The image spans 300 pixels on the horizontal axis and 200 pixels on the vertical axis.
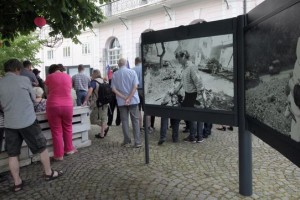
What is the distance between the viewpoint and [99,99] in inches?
276

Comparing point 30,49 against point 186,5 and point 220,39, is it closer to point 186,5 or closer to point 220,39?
point 186,5

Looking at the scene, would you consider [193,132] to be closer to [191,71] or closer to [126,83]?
[126,83]

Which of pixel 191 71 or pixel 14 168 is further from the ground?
pixel 191 71

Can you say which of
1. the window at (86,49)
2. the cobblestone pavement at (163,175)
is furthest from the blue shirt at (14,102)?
the window at (86,49)

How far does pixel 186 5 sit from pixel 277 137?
Answer: 16148mm

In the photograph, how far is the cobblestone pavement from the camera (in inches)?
153

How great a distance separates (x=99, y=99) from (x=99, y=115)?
41cm

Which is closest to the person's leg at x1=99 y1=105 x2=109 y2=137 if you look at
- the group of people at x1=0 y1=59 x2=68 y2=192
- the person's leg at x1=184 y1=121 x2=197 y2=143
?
the person's leg at x1=184 y1=121 x2=197 y2=143

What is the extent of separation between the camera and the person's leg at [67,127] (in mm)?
5488

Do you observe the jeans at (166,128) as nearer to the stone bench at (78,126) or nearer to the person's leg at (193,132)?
the person's leg at (193,132)

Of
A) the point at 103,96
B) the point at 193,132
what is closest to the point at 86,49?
the point at 103,96

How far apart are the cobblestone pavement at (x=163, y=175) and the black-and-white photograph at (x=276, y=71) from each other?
140cm

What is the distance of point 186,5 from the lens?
17594 mm

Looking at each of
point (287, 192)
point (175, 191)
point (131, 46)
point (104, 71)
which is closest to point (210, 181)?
point (175, 191)
